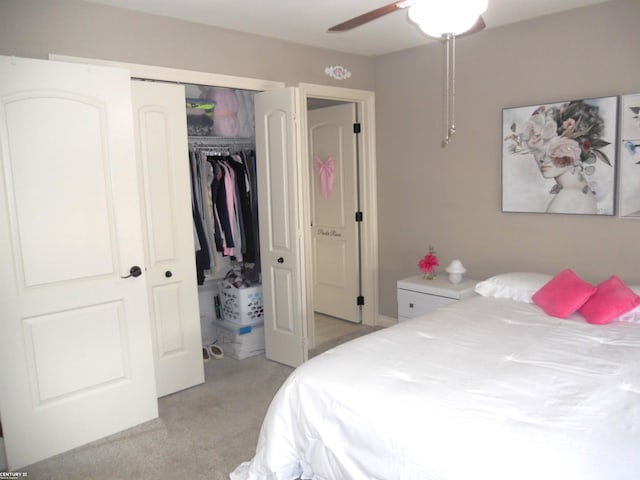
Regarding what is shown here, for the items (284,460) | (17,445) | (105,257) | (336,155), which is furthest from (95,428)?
(336,155)

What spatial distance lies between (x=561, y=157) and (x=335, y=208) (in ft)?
6.92

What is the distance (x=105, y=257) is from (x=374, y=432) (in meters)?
1.81

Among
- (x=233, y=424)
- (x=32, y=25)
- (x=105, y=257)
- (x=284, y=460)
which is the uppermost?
(x=32, y=25)

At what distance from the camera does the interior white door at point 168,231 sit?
3.10 meters

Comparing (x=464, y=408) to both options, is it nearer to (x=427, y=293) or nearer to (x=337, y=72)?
(x=427, y=293)

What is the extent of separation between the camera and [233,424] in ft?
9.50

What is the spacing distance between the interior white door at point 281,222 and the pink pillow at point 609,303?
187cm

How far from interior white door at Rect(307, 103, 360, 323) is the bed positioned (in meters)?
2.14

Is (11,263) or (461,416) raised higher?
(11,263)

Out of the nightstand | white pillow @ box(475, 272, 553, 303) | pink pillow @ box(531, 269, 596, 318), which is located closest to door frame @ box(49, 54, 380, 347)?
the nightstand

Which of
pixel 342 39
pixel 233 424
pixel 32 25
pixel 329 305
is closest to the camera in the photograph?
pixel 32 25

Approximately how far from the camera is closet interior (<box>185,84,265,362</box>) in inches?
148

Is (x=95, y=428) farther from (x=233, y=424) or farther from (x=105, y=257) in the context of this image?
(x=105, y=257)

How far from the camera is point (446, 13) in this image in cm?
172
